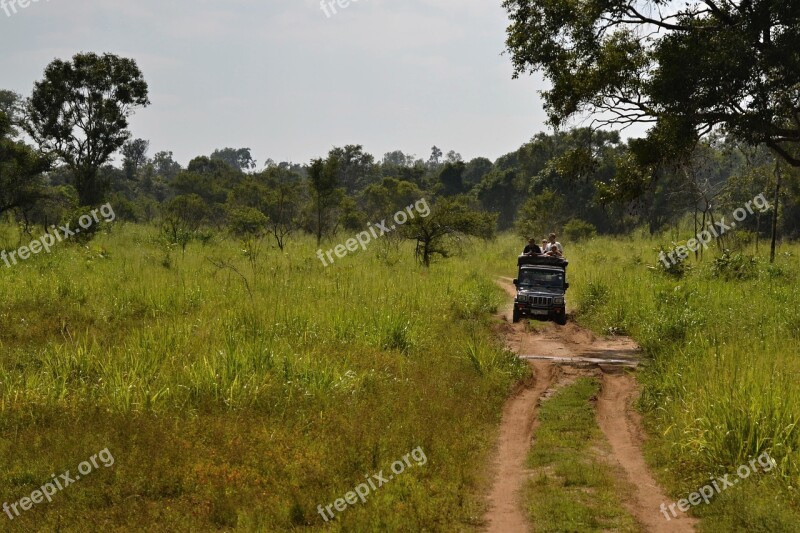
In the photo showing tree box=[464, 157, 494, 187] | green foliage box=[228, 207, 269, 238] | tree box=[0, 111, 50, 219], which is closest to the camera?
tree box=[0, 111, 50, 219]

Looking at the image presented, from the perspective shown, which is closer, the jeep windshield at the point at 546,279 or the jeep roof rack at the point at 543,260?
the jeep windshield at the point at 546,279

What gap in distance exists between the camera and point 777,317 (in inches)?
486

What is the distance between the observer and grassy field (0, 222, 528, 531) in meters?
6.42

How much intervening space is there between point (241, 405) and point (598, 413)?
5170 mm

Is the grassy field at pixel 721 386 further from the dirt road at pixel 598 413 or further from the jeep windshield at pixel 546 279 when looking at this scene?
the jeep windshield at pixel 546 279

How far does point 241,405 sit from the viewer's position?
8453 mm

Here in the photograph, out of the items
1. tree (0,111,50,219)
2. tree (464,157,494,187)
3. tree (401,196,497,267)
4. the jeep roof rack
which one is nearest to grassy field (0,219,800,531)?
the jeep roof rack

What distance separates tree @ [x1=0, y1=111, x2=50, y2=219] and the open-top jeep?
20.3 m

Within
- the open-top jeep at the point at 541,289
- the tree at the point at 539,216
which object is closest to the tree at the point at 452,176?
the tree at the point at 539,216

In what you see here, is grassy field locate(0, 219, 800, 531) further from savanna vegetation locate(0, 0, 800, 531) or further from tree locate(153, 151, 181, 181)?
tree locate(153, 151, 181, 181)

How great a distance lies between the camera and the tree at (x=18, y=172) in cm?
2527

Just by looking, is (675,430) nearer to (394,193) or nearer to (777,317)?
(777,317)

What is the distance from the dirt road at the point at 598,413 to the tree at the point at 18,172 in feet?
68.3

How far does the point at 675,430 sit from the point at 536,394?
2.72 metres
